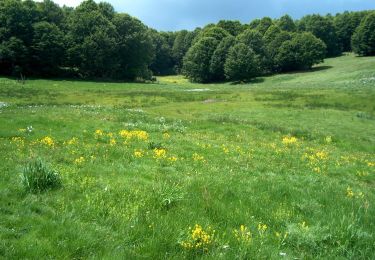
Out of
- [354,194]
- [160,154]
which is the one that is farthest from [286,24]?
[354,194]

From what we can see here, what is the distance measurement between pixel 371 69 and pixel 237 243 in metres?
101

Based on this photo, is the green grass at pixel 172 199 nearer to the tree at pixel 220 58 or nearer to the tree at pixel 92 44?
the tree at pixel 92 44

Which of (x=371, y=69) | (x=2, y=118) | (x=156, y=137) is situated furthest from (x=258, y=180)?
(x=371, y=69)

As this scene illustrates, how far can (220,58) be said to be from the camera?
13175cm

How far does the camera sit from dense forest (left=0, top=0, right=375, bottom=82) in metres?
93.8

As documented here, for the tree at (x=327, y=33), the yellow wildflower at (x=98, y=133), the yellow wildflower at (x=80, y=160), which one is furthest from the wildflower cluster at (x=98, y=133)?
the tree at (x=327, y=33)

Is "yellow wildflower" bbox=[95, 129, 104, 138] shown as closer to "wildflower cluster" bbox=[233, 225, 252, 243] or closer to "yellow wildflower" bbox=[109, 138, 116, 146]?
"yellow wildflower" bbox=[109, 138, 116, 146]

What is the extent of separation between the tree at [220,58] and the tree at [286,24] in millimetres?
42975

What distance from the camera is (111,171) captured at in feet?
39.3

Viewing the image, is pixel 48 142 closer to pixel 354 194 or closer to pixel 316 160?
pixel 354 194

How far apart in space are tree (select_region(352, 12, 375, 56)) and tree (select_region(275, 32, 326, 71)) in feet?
43.2

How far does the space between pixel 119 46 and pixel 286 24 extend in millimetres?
86369

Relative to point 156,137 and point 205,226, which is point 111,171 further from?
point 156,137

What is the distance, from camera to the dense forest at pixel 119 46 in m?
93.8
